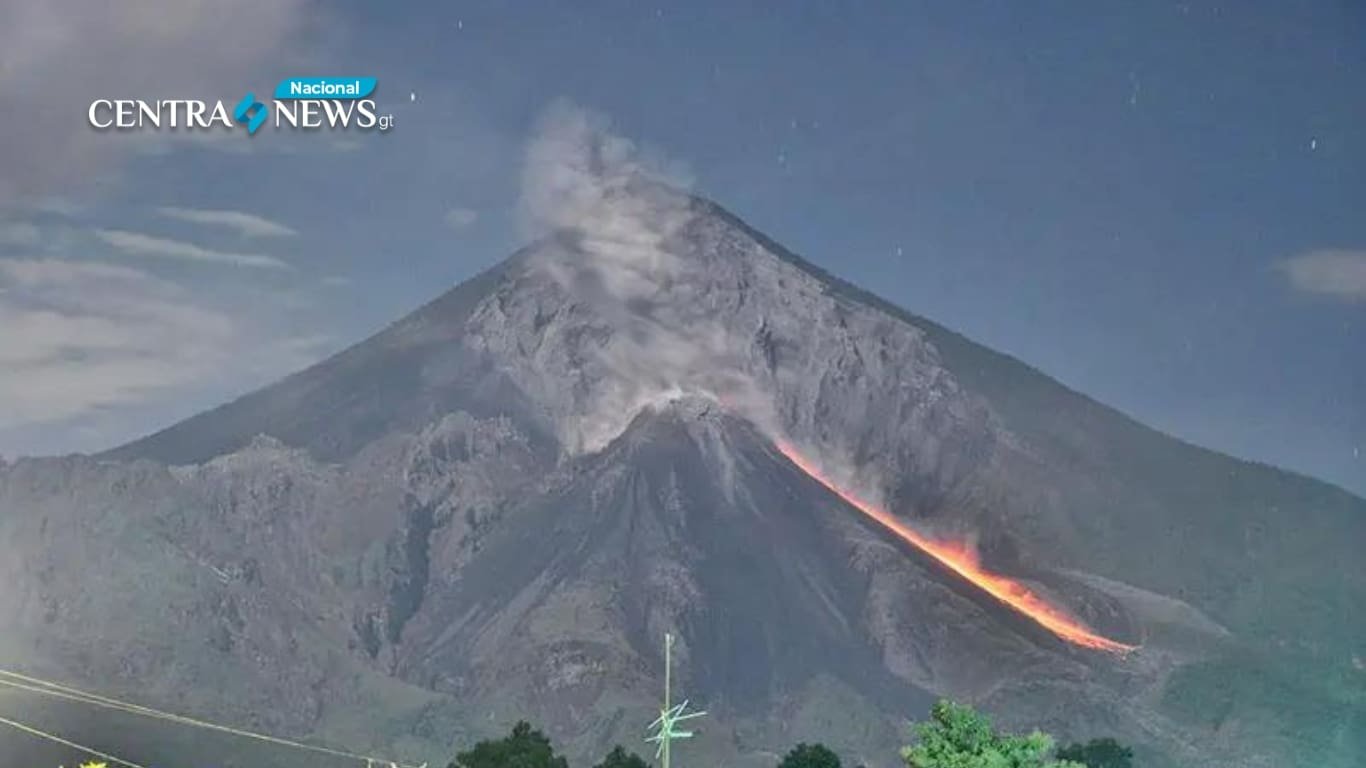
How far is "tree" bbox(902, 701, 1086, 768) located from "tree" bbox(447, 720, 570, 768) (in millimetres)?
46433

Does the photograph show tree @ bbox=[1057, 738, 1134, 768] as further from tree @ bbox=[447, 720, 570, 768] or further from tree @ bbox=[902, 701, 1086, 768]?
tree @ bbox=[902, 701, 1086, 768]

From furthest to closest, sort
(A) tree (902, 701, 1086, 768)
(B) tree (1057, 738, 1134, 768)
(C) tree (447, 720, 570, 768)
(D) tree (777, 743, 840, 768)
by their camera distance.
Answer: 1. (B) tree (1057, 738, 1134, 768)
2. (D) tree (777, 743, 840, 768)
3. (C) tree (447, 720, 570, 768)
4. (A) tree (902, 701, 1086, 768)

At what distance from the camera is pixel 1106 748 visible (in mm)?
130125

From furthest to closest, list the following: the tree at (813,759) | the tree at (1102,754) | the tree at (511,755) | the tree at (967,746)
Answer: the tree at (1102,754) < the tree at (813,759) < the tree at (511,755) < the tree at (967,746)

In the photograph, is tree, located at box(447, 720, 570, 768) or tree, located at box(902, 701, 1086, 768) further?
tree, located at box(447, 720, 570, 768)

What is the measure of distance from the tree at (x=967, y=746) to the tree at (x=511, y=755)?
4643 cm

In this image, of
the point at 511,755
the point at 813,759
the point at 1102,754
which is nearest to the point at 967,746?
the point at 813,759

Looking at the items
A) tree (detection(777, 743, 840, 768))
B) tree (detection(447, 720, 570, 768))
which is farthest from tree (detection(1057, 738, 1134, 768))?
tree (detection(447, 720, 570, 768))

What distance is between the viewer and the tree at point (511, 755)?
8888cm

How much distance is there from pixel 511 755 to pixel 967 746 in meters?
50.5

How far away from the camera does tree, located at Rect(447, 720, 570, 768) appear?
88.9 meters

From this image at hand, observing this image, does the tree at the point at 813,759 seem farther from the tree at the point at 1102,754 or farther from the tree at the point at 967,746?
the tree at the point at 967,746

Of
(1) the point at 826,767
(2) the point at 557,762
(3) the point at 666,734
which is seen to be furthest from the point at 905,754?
(2) the point at 557,762

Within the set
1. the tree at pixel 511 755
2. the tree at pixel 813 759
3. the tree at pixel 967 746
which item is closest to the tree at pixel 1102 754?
the tree at pixel 813 759
